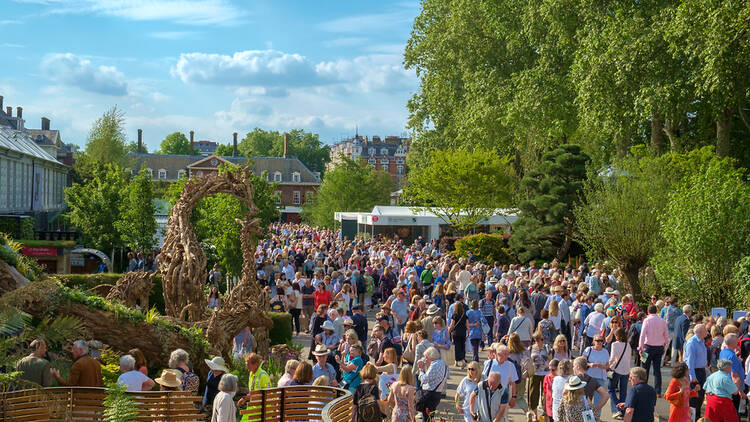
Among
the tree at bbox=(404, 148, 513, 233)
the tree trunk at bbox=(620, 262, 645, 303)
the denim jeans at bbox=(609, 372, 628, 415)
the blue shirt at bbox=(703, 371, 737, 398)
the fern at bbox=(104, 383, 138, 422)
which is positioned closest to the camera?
the fern at bbox=(104, 383, 138, 422)

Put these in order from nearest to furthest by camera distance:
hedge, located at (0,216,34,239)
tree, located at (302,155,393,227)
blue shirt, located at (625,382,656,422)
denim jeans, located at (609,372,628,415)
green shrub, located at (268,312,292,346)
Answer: blue shirt, located at (625,382,656,422) → denim jeans, located at (609,372,628,415) → green shrub, located at (268,312,292,346) → hedge, located at (0,216,34,239) → tree, located at (302,155,393,227)

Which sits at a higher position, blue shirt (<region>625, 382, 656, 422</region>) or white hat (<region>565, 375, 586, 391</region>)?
white hat (<region>565, 375, 586, 391</region>)

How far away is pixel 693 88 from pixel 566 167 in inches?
308

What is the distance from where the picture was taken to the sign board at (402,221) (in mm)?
39500

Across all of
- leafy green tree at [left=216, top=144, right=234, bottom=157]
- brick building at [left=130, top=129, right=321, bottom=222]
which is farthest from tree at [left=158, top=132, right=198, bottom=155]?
brick building at [left=130, top=129, right=321, bottom=222]

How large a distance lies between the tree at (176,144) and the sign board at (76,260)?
365 feet

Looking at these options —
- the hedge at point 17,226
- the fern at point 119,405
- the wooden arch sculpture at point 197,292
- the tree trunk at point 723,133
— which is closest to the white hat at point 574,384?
the fern at point 119,405

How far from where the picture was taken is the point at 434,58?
4350 cm

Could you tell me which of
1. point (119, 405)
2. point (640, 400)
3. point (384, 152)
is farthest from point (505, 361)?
point (384, 152)

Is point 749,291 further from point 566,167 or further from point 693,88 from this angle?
point 566,167

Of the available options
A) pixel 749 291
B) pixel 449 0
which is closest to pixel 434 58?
pixel 449 0

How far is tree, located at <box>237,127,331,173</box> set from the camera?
136 m

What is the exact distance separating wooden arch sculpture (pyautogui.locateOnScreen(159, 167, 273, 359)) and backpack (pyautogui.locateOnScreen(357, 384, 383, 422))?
182 inches

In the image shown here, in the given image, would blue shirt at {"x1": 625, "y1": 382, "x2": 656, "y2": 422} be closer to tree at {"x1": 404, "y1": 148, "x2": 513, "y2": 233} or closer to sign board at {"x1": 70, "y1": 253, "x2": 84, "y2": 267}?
sign board at {"x1": 70, "y1": 253, "x2": 84, "y2": 267}
